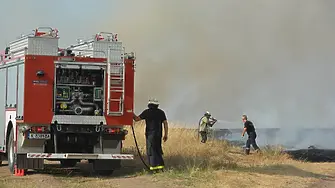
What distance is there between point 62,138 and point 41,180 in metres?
1.40

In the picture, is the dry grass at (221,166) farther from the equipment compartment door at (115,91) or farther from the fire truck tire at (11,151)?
the fire truck tire at (11,151)

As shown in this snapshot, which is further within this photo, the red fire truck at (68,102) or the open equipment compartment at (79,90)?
the open equipment compartment at (79,90)

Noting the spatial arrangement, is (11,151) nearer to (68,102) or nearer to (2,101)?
(2,101)

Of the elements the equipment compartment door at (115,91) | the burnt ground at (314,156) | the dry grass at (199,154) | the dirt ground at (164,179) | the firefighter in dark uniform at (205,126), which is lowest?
the burnt ground at (314,156)

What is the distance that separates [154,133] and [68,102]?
86.9 inches

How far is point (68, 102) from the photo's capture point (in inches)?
555

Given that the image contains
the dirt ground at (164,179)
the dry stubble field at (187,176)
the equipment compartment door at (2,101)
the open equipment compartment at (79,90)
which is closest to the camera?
the dirt ground at (164,179)

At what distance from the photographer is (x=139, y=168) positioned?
1631 cm

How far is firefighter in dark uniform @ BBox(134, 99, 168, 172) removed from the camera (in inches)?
577

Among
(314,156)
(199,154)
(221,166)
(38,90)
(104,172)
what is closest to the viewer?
(38,90)

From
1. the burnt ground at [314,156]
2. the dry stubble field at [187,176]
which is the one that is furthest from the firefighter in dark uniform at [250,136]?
the dry stubble field at [187,176]

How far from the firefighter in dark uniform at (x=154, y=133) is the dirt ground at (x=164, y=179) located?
437 mm

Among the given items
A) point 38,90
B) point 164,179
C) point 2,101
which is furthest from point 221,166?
point 2,101

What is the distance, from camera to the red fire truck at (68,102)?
13.7 m
